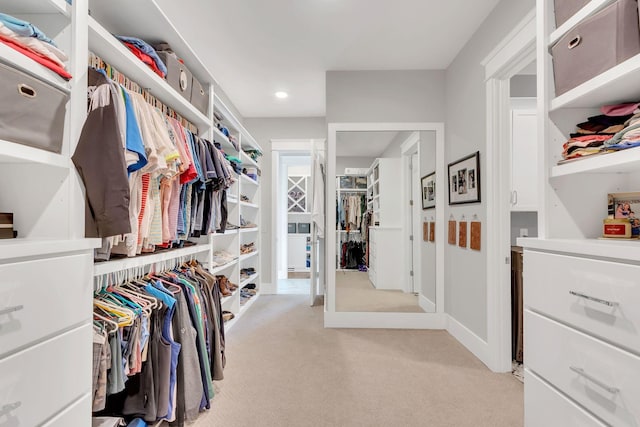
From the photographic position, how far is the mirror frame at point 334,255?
321 centimetres

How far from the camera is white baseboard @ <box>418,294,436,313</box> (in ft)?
10.6

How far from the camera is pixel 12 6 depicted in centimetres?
104

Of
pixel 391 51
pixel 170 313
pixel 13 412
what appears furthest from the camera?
pixel 391 51

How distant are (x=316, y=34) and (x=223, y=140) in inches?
51.7

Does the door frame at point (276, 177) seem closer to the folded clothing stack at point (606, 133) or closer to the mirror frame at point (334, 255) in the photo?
the mirror frame at point (334, 255)

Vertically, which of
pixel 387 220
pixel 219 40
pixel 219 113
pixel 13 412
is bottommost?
pixel 13 412

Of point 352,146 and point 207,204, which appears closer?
point 207,204

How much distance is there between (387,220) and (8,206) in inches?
119

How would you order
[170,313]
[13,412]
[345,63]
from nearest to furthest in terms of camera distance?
[13,412] < [170,313] < [345,63]

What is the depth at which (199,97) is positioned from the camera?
225 centimetres

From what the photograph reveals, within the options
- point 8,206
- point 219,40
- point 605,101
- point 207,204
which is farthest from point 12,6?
point 605,101

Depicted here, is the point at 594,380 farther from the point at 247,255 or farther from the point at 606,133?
the point at 247,255

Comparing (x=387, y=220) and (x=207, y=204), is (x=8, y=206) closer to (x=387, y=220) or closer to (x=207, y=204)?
(x=207, y=204)

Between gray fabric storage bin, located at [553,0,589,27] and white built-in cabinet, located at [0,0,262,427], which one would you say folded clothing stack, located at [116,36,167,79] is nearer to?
white built-in cabinet, located at [0,0,262,427]
